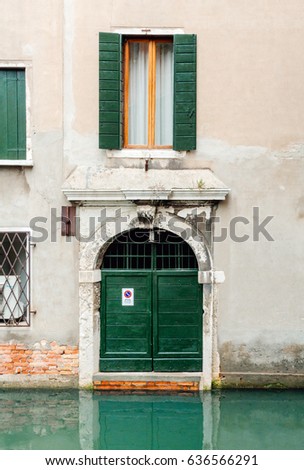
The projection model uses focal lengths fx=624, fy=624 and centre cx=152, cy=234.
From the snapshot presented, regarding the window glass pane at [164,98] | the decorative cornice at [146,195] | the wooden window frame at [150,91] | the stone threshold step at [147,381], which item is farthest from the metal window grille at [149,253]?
the stone threshold step at [147,381]

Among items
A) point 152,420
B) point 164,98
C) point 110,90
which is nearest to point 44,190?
point 110,90

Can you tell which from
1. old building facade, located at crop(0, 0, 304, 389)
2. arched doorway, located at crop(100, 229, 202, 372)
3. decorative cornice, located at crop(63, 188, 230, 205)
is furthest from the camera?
arched doorway, located at crop(100, 229, 202, 372)

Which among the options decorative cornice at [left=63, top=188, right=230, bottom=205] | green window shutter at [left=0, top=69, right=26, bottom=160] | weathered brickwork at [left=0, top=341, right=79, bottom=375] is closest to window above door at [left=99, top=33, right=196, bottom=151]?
decorative cornice at [left=63, top=188, right=230, bottom=205]

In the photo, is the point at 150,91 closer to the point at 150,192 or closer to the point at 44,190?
the point at 150,192

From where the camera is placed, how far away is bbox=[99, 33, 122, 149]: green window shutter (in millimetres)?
9086

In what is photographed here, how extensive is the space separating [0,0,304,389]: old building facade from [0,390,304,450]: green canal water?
369 millimetres

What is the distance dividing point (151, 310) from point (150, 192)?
180 cm

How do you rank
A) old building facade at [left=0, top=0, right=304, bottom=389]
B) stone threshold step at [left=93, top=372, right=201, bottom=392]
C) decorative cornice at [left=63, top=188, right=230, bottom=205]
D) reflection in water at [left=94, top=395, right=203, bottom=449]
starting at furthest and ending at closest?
stone threshold step at [left=93, top=372, right=201, bottom=392] → old building facade at [left=0, top=0, right=304, bottom=389] → decorative cornice at [left=63, top=188, right=230, bottom=205] → reflection in water at [left=94, top=395, right=203, bottom=449]

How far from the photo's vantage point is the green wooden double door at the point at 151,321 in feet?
30.8

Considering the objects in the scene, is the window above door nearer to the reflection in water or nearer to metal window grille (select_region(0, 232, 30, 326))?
metal window grille (select_region(0, 232, 30, 326))

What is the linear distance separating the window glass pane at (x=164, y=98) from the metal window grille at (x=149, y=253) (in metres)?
1.48

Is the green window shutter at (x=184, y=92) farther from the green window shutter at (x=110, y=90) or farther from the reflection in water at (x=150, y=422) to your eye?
the reflection in water at (x=150, y=422)

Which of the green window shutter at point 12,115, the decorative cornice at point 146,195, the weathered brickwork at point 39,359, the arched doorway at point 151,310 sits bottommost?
the weathered brickwork at point 39,359

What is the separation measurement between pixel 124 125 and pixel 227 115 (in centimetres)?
Answer: 154
